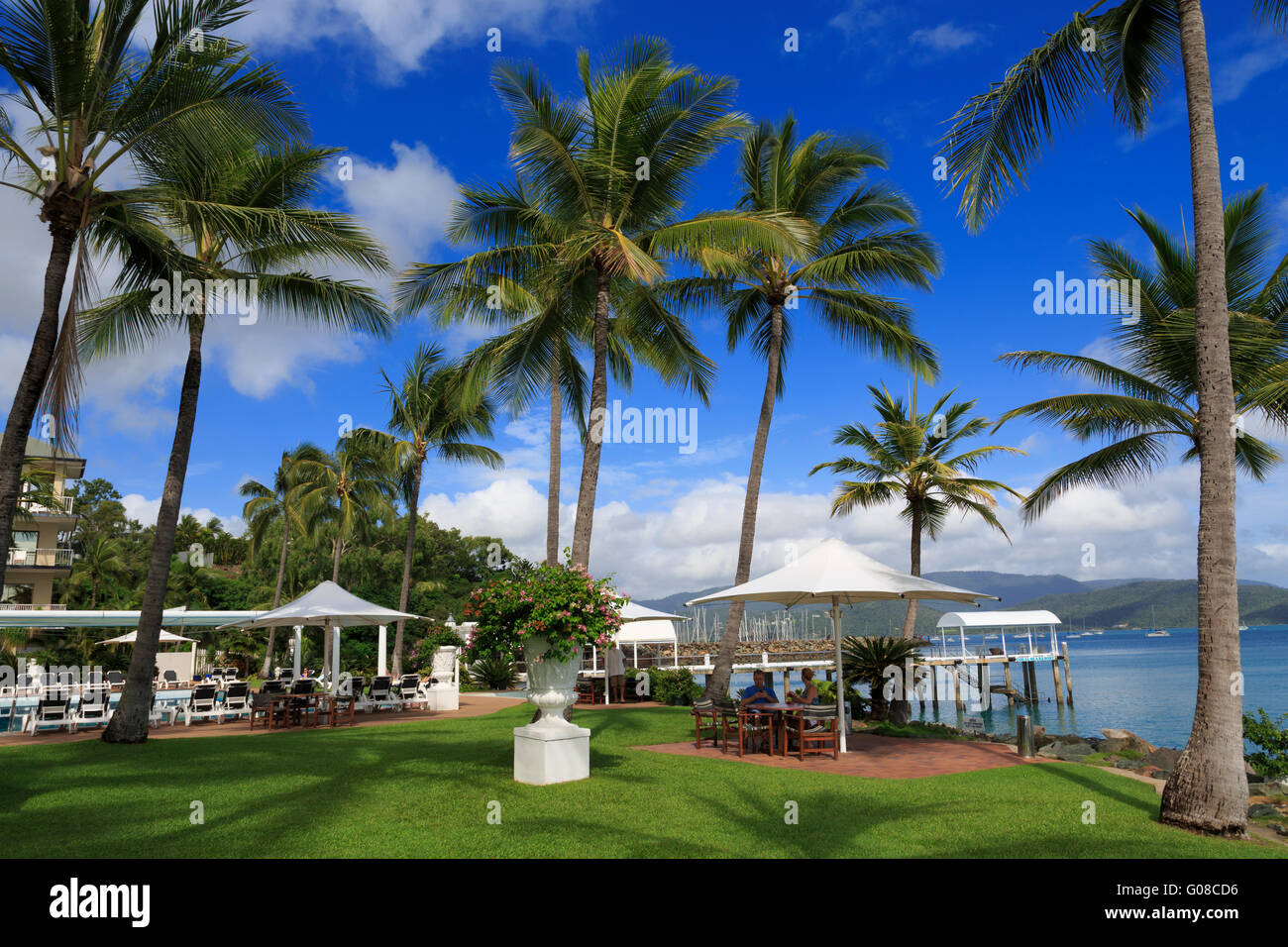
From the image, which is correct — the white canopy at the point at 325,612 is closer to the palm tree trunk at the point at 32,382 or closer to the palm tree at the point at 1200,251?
the palm tree trunk at the point at 32,382

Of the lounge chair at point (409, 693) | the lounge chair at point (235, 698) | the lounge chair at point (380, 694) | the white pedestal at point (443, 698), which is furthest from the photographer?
the lounge chair at point (409, 693)

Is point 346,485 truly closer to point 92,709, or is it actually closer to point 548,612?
point 92,709

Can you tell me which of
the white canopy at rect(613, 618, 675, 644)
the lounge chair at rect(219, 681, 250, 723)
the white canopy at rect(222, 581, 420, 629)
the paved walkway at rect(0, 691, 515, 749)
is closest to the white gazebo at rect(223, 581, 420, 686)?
the white canopy at rect(222, 581, 420, 629)

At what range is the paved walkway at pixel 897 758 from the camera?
1052 centimetres

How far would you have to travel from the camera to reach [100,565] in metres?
41.6

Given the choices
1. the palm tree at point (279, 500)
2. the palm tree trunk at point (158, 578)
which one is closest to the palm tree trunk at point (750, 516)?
the palm tree trunk at point (158, 578)

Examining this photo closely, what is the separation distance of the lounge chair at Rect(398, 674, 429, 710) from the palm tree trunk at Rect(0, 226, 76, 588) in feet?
41.4

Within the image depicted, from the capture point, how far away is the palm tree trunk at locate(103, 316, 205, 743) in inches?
511

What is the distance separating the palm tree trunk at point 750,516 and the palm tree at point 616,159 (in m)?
3.77

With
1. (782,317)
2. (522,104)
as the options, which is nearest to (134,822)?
(522,104)

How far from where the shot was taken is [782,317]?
60.0ft

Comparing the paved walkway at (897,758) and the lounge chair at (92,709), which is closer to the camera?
the paved walkway at (897,758)

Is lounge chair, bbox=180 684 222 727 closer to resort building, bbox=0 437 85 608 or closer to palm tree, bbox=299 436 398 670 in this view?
palm tree, bbox=299 436 398 670
